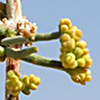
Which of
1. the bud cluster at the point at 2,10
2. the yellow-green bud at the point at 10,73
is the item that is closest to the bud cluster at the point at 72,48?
the yellow-green bud at the point at 10,73

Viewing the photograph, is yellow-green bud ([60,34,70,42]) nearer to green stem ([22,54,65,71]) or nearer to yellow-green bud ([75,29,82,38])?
yellow-green bud ([75,29,82,38])

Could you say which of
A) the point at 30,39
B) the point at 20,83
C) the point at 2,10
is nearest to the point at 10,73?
the point at 20,83

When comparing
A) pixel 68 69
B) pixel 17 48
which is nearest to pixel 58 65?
pixel 68 69

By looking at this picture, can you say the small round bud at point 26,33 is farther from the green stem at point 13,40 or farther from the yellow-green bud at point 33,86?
the yellow-green bud at point 33,86

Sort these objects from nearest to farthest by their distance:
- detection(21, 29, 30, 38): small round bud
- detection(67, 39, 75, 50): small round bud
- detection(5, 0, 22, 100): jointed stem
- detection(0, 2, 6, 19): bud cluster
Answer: detection(67, 39, 75, 50): small round bud → detection(21, 29, 30, 38): small round bud → detection(5, 0, 22, 100): jointed stem → detection(0, 2, 6, 19): bud cluster

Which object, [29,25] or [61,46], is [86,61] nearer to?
[61,46]

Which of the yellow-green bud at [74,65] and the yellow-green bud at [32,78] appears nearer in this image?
the yellow-green bud at [74,65]

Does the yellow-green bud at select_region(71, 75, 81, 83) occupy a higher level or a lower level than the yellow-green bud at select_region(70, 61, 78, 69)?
lower

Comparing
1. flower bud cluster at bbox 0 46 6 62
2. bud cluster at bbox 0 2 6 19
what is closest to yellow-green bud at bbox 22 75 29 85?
flower bud cluster at bbox 0 46 6 62
